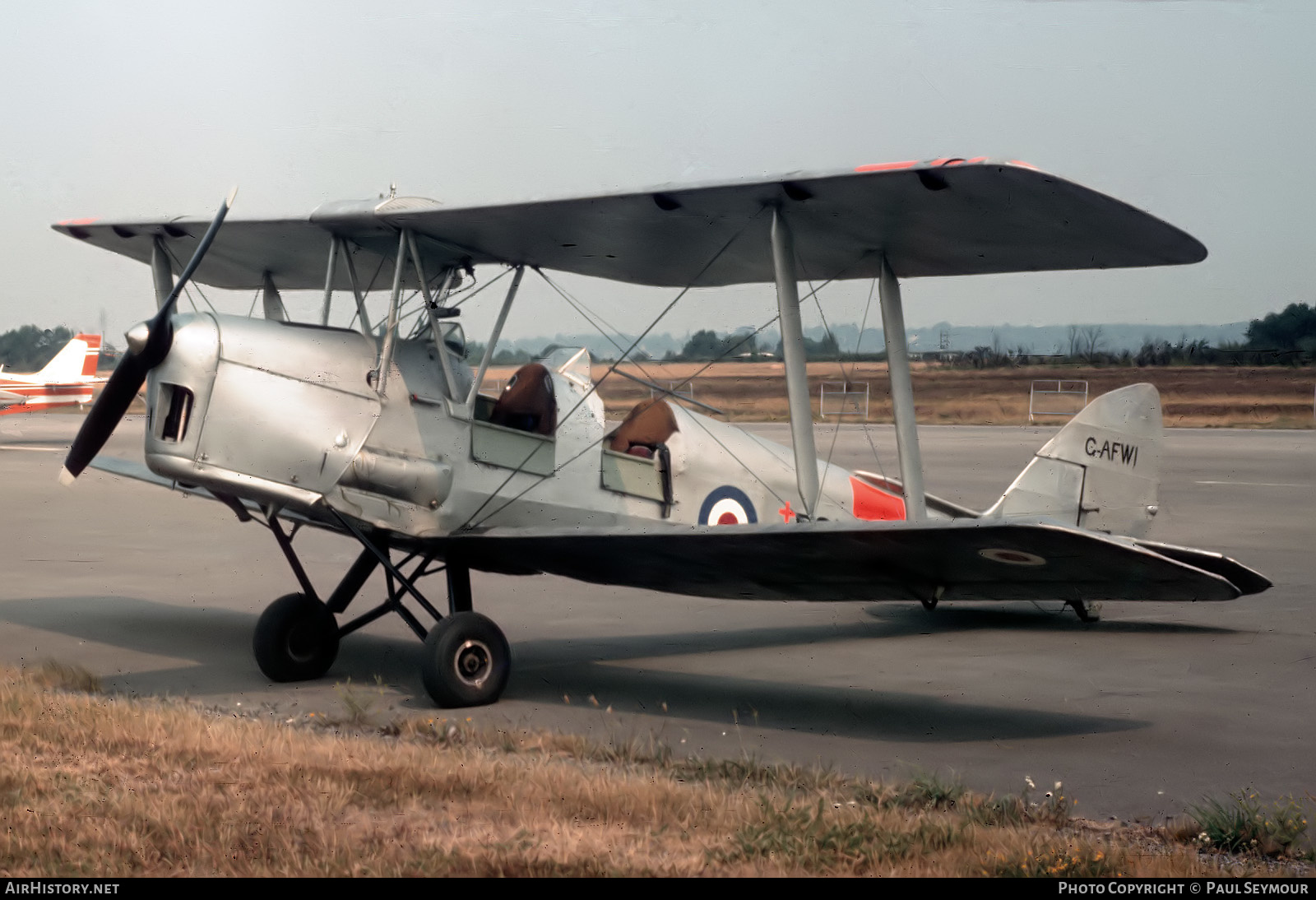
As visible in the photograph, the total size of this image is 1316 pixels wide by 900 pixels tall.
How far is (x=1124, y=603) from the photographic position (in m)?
10.6

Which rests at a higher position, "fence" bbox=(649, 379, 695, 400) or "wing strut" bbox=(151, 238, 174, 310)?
"wing strut" bbox=(151, 238, 174, 310)

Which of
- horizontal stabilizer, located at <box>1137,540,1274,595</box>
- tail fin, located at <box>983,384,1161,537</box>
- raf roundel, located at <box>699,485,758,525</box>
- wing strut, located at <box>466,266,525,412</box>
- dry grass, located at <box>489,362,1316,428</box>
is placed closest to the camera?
horizontal stabilizer, located at <box>1137,540,1274,595</box>

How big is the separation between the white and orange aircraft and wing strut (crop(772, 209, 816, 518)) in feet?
111

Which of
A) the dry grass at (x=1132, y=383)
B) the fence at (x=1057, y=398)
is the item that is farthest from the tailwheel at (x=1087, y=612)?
the fence at (x=1057, y=398)

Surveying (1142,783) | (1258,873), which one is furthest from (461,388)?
(1258,873)

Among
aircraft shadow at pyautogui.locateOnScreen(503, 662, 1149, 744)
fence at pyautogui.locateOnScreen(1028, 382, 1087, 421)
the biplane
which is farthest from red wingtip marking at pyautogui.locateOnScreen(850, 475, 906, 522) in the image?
fence at pyautogui.locateOnScreen(1028, 382, 1087, 421)

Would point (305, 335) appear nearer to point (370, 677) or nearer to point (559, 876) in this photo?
point (370, 677)

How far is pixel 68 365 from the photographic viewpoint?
37500 millimetres

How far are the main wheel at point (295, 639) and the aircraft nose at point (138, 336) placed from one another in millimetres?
1927

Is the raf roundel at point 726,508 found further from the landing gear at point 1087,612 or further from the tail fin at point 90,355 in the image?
the tail fin at point 90,355

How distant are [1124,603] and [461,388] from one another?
247 inches

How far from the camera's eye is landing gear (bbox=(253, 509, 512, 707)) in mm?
6691

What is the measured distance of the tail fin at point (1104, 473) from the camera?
934 centimetres

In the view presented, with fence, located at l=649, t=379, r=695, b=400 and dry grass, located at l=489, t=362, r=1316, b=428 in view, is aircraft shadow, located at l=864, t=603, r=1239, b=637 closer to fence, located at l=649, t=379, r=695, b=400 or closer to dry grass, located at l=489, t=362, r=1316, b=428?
fence, located at l=649, t=379, r=695, b=400
